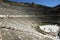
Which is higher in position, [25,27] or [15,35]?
[25,27]

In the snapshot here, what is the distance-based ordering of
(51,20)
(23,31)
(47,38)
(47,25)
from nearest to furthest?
(47,38), (23,31), (47,25), (51,20)

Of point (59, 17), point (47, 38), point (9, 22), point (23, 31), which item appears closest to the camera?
point (47, 38)

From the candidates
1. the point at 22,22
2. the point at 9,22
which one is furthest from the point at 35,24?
the point at 9,22

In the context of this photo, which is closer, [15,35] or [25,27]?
[15,35]

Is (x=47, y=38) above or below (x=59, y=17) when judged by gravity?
below

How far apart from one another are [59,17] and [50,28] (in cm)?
121

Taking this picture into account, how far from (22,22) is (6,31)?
1.01 metres

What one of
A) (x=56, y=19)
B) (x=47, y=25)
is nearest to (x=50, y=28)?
(x=47, y=25)

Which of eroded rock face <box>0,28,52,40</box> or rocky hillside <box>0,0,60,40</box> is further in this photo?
rocky hillside <box>0,0,60,40</box>

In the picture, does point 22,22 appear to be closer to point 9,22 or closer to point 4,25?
point 9,22

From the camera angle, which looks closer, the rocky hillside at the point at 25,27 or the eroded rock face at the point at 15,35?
the eroded rock face at the point at 15,35

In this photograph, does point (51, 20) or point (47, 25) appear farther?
point (51, 20)

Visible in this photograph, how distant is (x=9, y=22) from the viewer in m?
4.41

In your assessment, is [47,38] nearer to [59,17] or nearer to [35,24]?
[35,24]
